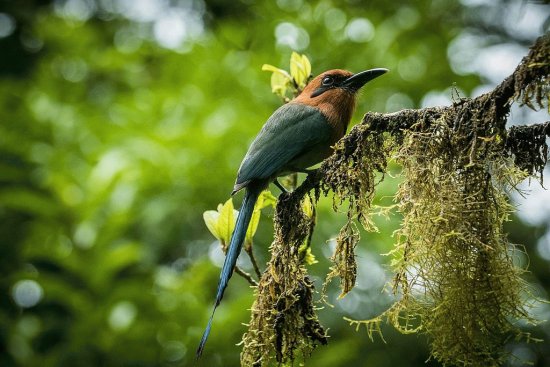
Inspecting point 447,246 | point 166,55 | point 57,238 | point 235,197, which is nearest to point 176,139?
point 235,197

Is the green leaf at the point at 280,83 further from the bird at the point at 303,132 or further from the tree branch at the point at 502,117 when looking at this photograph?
the tree branch at the point at 502,117

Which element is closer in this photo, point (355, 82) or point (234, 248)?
point (234, 248)

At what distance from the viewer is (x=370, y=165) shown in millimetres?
2525

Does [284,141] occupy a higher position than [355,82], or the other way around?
[355,82]

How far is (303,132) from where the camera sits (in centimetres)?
348

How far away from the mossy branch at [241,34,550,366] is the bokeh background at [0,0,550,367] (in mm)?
1270

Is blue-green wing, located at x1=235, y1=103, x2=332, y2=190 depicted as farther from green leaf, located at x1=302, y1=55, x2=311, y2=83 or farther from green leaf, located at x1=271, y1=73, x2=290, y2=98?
green leaf, located at x1=302, y1=55, x2=311, y2=83

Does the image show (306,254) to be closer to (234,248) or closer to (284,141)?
(234,248)

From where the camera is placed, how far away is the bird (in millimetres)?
3373

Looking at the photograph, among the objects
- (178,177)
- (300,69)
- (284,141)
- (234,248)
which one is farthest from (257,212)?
(178,177)

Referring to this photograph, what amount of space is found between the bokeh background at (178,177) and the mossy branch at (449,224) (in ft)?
4.17

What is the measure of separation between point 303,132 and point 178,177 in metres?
1.51

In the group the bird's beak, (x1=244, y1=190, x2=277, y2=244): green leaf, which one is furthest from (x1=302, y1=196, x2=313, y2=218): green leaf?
the bird's beak

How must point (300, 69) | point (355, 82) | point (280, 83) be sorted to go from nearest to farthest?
point (300, 69) < point (280, 83) < point (355, 82)
